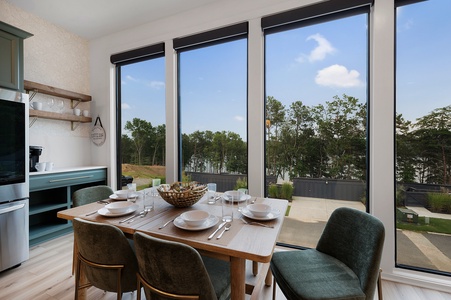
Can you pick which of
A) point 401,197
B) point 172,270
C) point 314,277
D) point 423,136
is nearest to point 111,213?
point 172,270

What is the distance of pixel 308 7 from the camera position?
222 cm

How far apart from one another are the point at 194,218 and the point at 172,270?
1.38 feet

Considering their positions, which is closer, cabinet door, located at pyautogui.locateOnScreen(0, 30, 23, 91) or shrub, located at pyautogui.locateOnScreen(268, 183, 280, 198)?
cabinet door, located at pyautogui.locateOnScreen(0, 30, 23, 91)

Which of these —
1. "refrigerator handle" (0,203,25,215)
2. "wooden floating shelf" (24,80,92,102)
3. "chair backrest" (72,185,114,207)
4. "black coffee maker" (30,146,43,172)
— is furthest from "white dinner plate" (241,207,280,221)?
"wooden floating shelf" (24,80,92,102)

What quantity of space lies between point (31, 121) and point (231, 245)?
128 inches

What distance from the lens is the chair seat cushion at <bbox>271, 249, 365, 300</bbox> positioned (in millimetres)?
1120

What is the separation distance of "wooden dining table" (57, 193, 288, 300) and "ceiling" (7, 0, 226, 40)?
2497 mm

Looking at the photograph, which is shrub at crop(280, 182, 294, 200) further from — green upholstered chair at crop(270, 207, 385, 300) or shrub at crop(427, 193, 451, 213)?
shrub at crop(427, 193, 451, 213)

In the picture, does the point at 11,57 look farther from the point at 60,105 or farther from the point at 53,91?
the point at 60,105

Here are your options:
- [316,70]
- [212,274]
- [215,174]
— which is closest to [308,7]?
[316,70]

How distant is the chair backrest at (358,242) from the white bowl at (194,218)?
0.92m

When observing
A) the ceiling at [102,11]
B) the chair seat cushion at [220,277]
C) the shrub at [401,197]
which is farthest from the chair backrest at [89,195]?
the shrub at [401,197]

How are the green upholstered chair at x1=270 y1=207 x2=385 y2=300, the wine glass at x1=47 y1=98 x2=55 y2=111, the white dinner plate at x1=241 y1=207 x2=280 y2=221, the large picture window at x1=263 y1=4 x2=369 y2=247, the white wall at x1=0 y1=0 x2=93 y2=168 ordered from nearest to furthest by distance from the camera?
the green upholstered chair at x1=270 y1=207 x2=385 y2=300, the white dinner plate at x1=241 y1=207 x2=280 y2=221, the large picture window at x1=263 y1=4 x2=369 y2=247, the white wall at x1=0 y1=0 x2=93 y2=168, the wine glass at x1=47 y1=98 x2=55 y2=111

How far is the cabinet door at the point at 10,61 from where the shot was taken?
2.07m
